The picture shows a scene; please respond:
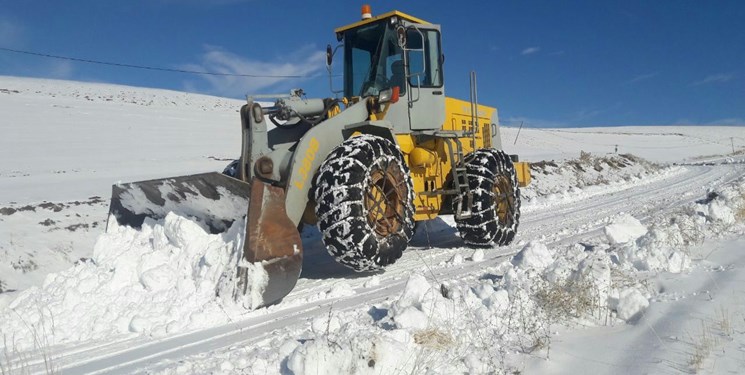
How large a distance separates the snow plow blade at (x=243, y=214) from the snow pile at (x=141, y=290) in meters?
0.08

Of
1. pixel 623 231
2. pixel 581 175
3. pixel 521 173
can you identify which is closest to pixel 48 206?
pixel 521 173

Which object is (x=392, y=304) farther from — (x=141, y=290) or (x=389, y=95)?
(x=389, y=95)

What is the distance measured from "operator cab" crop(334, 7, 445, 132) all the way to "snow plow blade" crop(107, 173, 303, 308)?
250 cm

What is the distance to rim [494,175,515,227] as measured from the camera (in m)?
7.71

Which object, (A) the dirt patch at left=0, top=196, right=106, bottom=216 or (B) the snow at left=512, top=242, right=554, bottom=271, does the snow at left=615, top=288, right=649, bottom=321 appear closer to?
Result: (B) the snow at left=512, top=242, right=554, bottom=271

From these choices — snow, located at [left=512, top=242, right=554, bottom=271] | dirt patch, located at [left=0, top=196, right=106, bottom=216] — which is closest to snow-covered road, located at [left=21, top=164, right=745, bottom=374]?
snow, located at [left=512, top=242, right=554, bottom=271]

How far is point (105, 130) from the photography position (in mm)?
26125

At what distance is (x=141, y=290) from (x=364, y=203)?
2.08m

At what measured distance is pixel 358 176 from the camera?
5.30m

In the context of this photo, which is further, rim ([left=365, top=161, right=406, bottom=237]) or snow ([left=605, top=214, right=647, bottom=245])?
snow ([left=605, top=214, right=647, bottom=245])

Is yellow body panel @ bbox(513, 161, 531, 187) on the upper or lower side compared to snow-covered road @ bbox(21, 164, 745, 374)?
upper

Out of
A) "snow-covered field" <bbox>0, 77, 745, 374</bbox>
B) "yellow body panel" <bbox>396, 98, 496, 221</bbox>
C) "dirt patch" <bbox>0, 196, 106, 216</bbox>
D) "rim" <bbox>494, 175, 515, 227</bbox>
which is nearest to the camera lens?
"snow-covered field" <bbox>0, 77, 745, 374</bbox>

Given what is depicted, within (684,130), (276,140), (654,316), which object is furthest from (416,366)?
(684,130)

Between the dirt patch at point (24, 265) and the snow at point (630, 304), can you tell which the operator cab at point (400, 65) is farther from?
the dirt patch at point (24, 265)
